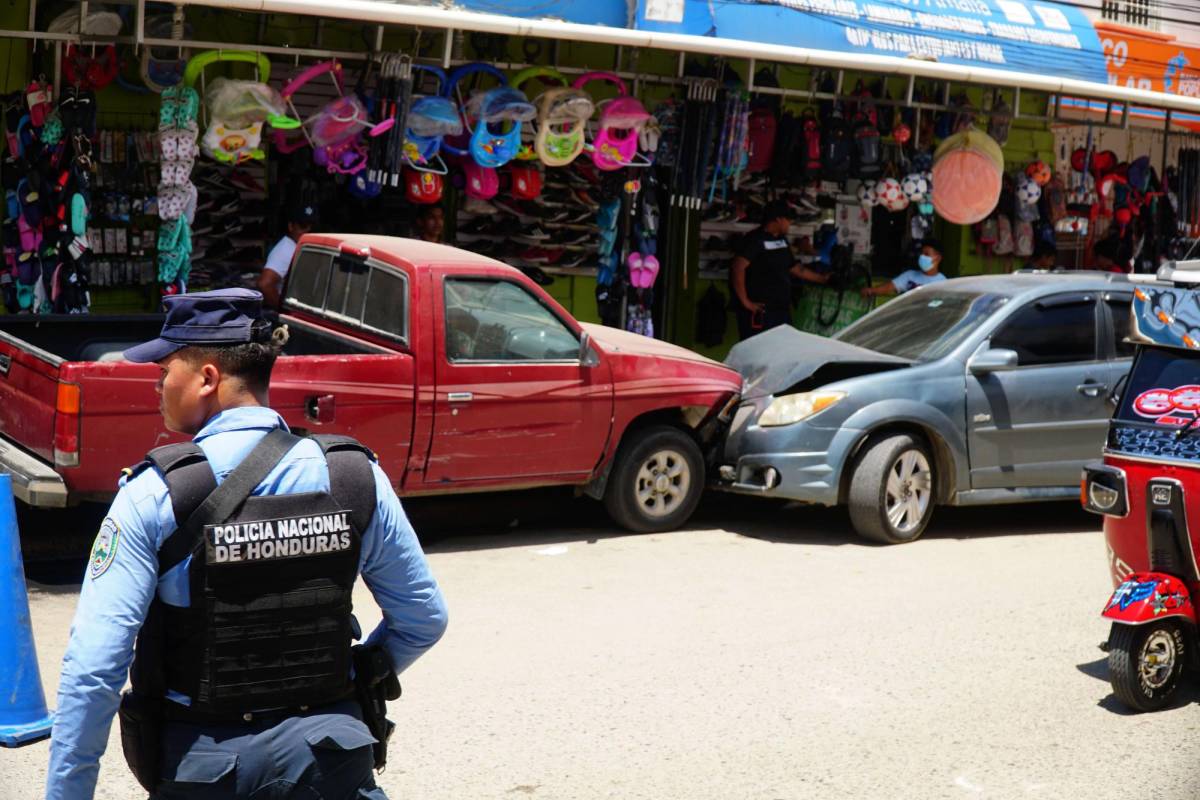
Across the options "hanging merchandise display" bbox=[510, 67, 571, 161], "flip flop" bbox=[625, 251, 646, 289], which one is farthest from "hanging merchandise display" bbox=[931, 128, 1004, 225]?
"hanging merchandise display" bbox=[510, 67, 571, 161]

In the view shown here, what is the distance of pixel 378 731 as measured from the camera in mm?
3318

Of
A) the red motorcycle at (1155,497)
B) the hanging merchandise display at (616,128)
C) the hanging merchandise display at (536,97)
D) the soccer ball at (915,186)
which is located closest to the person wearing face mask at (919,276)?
the soccer ball at (915,186)

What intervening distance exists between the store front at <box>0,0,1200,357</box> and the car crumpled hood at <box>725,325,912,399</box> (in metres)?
2.76

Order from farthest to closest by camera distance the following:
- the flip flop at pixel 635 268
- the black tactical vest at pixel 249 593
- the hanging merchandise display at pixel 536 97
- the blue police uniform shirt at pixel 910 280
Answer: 1. the blue police uniform shirt at pixel 910 280
2. the flip flop at pixel 635 268
3. the hanging merchandise display at pixel 536 97
4. the black tactical vest at pixel 249 593

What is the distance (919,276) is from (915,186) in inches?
48.1

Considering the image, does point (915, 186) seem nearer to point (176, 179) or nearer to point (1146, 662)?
point (176, 179)

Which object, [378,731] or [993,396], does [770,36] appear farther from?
[378,731]

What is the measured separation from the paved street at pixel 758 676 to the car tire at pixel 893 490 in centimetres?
21

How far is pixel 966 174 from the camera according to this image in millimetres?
14688

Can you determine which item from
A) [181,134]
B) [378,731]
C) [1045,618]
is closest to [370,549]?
[378,731]

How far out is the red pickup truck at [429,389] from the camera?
25.4 feet

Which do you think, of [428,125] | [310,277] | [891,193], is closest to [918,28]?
[891,193]

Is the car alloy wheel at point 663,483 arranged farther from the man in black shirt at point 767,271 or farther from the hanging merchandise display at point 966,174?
Answer: the hanging merchandise display at point 966,174

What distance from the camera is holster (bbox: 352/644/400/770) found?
328 cm
